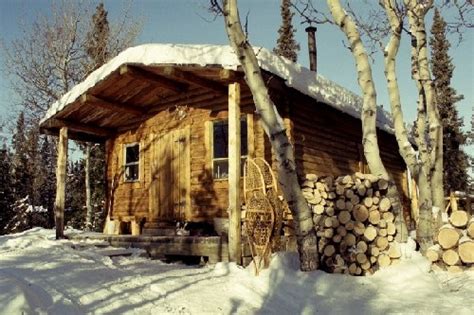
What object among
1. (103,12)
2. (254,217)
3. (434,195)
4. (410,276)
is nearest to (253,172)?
(254,217)

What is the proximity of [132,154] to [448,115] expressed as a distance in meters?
22.5

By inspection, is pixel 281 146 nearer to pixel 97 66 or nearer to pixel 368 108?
pixel 368 108

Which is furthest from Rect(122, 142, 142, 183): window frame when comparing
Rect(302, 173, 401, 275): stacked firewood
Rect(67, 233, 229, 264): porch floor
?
Rect(302, 173, 401, 275): stacked firewood

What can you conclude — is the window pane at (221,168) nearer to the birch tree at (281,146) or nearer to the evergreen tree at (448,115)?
the birch tree at (281,146)

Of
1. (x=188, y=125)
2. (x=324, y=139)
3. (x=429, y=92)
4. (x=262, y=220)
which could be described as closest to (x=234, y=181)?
(x=262, y=220)

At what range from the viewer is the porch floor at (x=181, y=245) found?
8258 mm

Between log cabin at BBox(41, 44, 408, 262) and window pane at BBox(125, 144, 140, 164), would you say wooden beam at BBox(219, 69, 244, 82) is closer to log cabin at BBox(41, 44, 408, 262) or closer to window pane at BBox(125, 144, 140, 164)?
log cabin at BBox(41, 44, 408, 262)

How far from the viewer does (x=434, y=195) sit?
339 inches

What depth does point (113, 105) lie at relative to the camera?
11141mm

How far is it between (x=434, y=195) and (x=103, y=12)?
22493mm

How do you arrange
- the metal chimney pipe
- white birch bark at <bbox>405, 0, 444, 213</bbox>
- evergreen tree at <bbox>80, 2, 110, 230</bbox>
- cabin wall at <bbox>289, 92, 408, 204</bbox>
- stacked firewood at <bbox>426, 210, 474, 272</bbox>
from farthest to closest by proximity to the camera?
evergreen tree at <bbox>80, 2, 110, 230</bbox>, the metal chimney pipe, cabin wall at <bbox>289, 92, 408, 204</bbox>, white birch bark at <bbox>405, 0, 444, 213</bbox>, stacked firewood at <bbox>426, 210, 474, 272</bbox>

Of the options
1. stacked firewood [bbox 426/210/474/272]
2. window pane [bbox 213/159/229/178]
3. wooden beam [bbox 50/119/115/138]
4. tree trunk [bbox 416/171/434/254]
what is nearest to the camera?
stacked firewood [bbox 426/210/474/272]

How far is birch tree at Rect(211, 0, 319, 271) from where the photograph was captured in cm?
657

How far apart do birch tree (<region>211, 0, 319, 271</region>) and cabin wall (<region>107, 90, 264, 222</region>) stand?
3.29 meters
